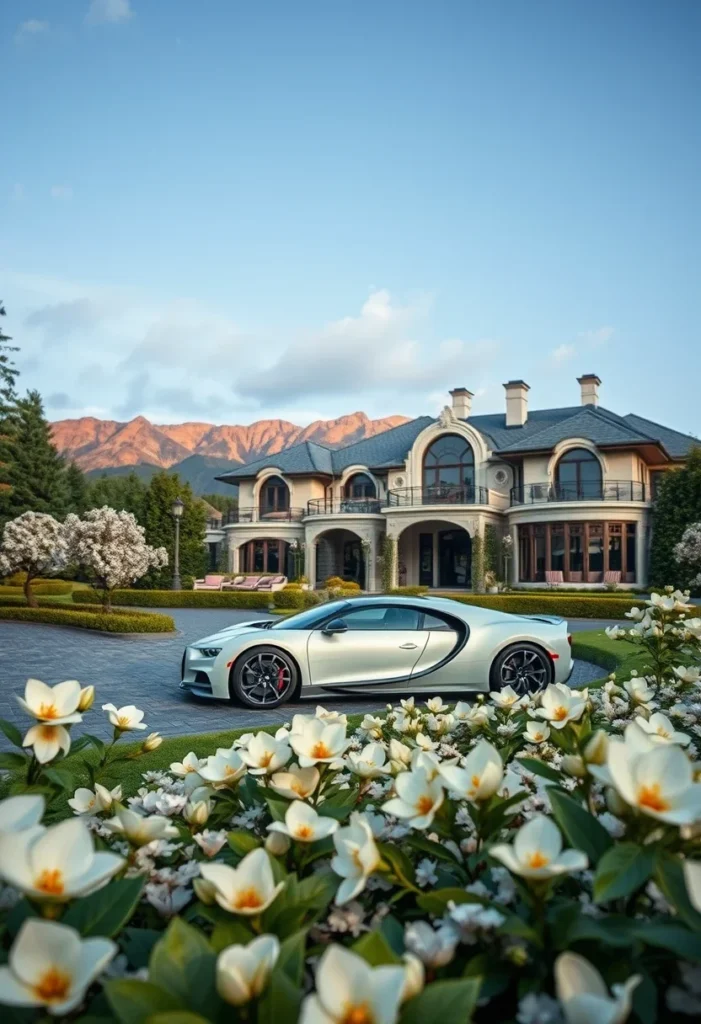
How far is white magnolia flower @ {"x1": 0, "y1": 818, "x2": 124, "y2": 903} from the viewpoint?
3.74 feet

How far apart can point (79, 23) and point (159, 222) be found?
4246 mm

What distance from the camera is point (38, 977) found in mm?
1028

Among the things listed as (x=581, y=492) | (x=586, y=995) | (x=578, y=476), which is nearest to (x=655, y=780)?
(x=586, y=995)

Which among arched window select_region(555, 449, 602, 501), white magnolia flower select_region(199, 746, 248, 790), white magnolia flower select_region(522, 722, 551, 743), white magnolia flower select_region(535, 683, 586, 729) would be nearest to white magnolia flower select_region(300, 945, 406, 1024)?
white magnolia flower select_region(199, 746, 248, 790)

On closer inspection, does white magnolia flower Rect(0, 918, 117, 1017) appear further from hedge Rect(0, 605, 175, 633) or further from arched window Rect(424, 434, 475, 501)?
arched window Rect(424, 434, 475, 501)

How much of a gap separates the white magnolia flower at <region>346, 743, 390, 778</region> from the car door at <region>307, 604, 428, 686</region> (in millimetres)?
6422

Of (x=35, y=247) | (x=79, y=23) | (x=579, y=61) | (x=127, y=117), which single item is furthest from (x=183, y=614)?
(x=579, y=61)

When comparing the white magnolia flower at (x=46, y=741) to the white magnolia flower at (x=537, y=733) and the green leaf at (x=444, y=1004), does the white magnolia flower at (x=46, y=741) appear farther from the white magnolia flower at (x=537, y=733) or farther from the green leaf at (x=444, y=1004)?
the white magnolia flower at (x=537, y=733)

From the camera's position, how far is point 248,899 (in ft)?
4.19

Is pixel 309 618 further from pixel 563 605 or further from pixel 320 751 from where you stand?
pixel 563 605

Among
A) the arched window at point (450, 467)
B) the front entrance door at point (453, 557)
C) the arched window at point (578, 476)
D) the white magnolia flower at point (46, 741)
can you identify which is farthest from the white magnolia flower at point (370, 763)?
the front entrance door at point (453, 557)

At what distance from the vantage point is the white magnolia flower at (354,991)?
3.11 ft

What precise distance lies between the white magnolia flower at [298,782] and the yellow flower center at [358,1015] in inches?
30.5

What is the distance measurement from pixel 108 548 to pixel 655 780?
1760 cm
